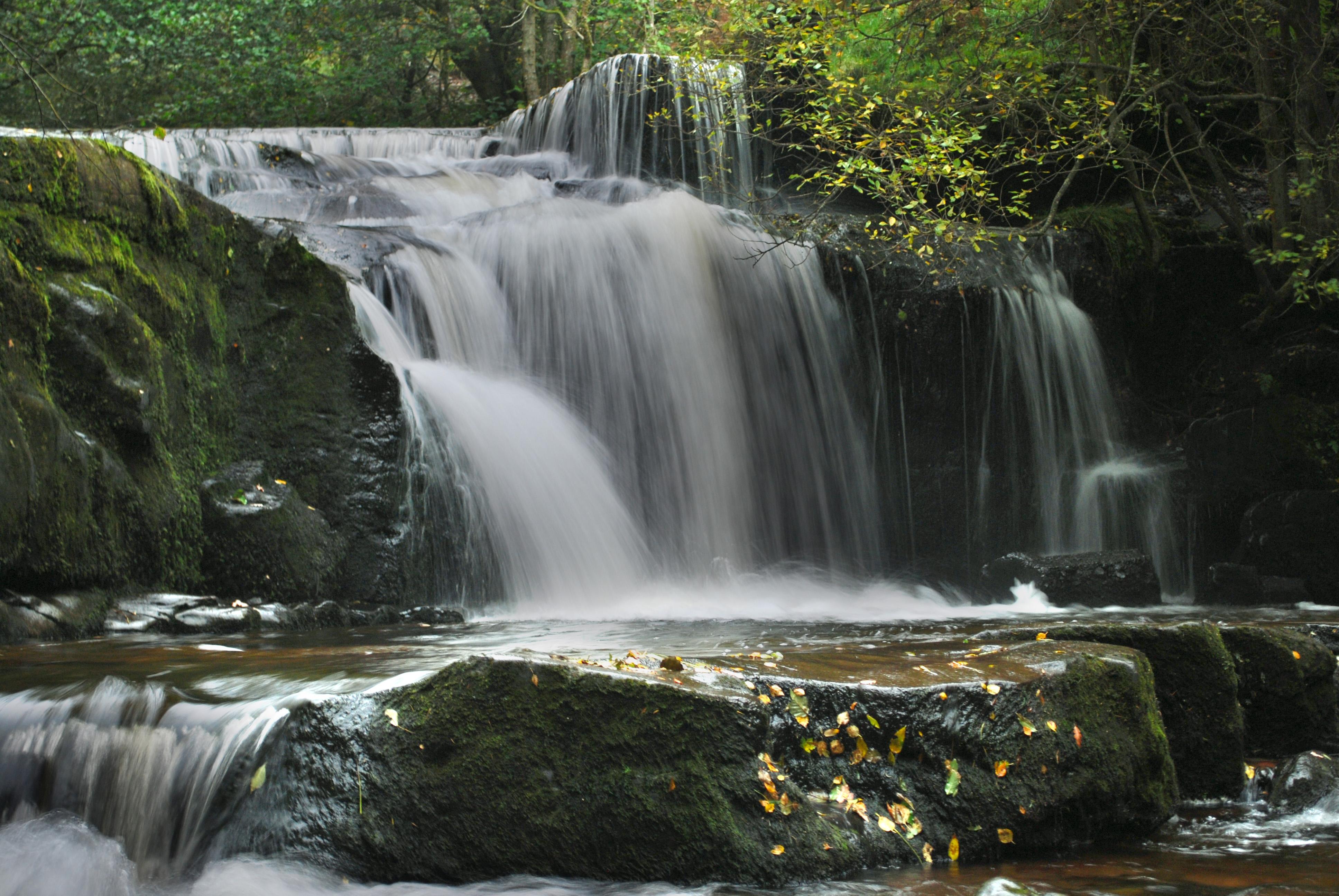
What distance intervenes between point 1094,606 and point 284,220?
7.08 m

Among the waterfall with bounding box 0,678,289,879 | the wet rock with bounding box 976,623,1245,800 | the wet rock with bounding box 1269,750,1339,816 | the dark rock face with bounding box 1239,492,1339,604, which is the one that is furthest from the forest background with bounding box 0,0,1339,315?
the wet rock with bounding box 1269,750,1339,816

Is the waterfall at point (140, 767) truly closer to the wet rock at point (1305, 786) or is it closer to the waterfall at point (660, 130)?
the wet rock at point (1305, 786)

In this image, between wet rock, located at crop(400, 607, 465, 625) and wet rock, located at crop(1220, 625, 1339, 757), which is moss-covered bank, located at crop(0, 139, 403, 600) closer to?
wet rock, located at crop(400, 607, 465, 625)

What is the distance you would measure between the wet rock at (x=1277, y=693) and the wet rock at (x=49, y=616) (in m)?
5.27

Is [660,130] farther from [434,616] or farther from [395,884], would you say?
[395,884]

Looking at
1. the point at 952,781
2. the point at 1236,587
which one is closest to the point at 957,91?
the point at 1236,587

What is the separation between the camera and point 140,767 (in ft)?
10.1

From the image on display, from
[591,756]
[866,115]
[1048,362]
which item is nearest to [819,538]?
[1048,362]

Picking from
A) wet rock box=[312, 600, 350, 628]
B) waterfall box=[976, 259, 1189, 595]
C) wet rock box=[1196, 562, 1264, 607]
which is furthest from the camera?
waterfall box=[976, 259, 1189, 595]

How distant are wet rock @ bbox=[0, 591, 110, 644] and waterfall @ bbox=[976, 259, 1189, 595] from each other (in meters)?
7.68

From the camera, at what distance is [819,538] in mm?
9695

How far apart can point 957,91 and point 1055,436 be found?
336 cm

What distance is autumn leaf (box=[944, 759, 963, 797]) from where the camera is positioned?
3318 mm

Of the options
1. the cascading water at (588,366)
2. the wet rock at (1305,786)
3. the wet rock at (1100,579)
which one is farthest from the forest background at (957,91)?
the wet rock at (1305,786)
